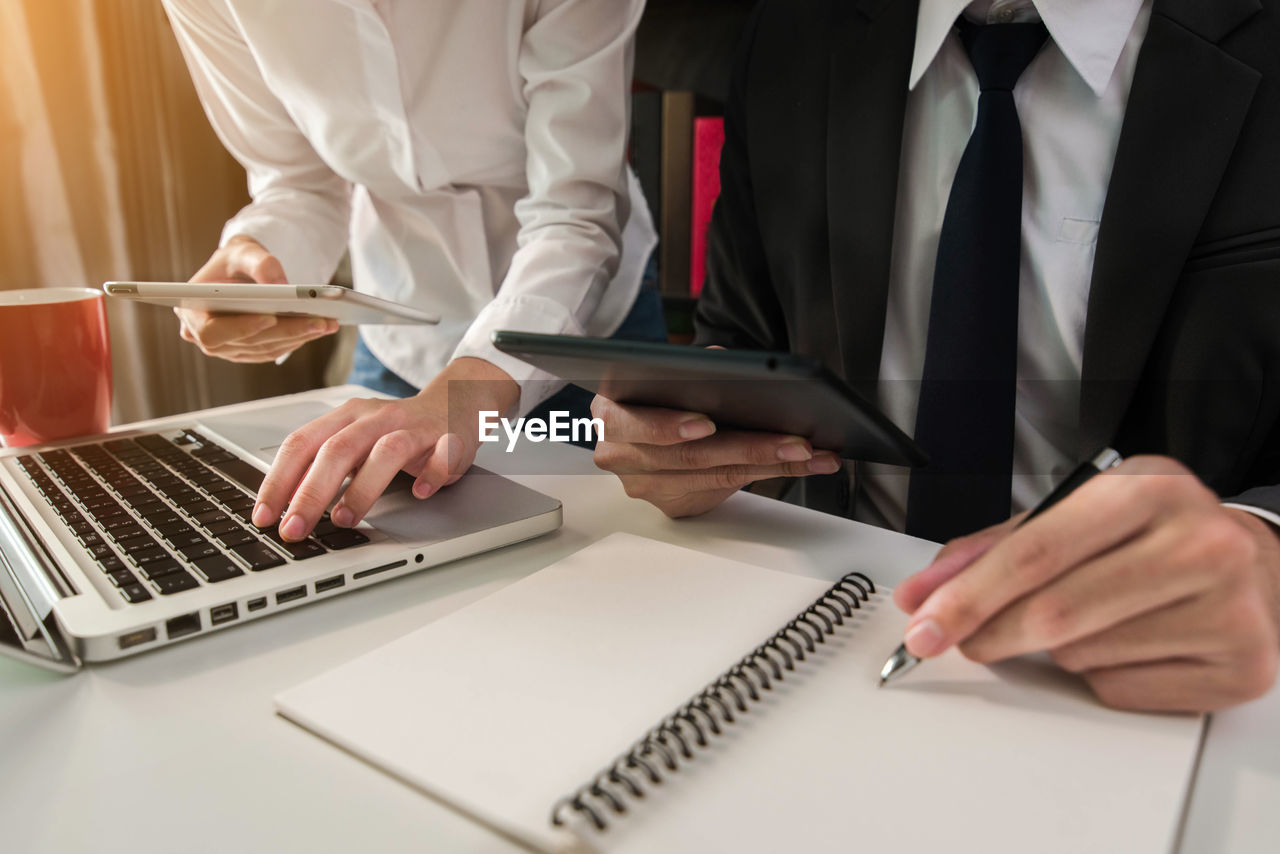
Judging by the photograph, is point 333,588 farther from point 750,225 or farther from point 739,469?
point 750,225

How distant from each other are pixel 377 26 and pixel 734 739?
0.85 metres

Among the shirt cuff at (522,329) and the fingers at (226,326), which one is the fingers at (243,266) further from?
the shirt cuff at (522,329)

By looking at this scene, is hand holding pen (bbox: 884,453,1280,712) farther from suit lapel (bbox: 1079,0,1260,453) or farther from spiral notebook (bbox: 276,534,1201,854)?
suit lapel (bbox: 1079,0,1260,453)

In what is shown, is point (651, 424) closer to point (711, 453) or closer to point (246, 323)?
point (711, 453)

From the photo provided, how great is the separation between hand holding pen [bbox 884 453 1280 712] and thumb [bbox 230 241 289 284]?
754 mm

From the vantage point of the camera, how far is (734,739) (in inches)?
13.7

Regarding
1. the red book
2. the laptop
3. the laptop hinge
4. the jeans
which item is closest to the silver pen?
the laptop

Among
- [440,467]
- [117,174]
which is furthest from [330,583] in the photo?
[117,174]

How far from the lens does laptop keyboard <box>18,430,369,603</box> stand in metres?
0.48

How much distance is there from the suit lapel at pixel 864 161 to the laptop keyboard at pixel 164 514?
20.2 inches

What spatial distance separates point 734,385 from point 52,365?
690 mm

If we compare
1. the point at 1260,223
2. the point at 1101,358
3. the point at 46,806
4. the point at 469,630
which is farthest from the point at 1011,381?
the point at 46,806

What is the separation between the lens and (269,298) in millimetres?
654

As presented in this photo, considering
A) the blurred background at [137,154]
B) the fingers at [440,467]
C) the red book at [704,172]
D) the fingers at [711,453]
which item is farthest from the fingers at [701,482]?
the blurred background at [137,154]
